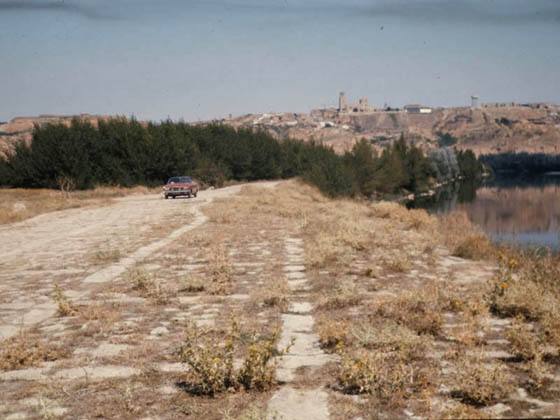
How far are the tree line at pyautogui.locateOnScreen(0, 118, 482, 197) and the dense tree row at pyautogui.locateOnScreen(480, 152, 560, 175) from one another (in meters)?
77.9

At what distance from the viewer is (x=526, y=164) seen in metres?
128

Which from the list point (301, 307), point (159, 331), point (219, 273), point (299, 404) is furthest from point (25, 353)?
point (219, 273)

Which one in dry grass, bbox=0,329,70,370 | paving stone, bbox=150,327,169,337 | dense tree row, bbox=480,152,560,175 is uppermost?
dry grass, bbox=0,329,70,370

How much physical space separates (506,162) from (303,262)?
142479 mm

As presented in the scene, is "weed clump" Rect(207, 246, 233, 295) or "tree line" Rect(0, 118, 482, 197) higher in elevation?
"tree line" Rect(0, 118, 482, 197)

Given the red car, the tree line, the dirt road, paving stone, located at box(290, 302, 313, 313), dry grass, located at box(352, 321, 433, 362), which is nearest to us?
dry grass, located at box(352, 321, 433, 362)

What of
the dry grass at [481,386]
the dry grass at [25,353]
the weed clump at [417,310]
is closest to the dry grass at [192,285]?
the dry grass at [25,353]

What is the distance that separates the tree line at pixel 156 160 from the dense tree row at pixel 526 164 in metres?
77.9

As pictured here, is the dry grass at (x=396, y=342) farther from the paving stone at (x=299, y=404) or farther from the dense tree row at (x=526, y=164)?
the dense tree row at (x=526, y=164)

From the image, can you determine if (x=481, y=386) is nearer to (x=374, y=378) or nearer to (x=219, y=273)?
(x=374, y=378)

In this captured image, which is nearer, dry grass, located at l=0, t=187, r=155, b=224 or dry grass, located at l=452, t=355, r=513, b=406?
dry grass, located at l=452, t=355, r=513, b=406

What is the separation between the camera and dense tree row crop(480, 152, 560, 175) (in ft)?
404

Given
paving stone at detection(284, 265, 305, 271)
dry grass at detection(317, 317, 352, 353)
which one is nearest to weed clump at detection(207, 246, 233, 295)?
paving stone at detection(284, 265, 305, 271)

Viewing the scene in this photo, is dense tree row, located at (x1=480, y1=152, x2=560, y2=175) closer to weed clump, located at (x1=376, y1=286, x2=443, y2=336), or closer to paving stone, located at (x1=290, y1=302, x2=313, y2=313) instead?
weed clump, located at (x1=376, y1=286, x2=443, y2=336)
